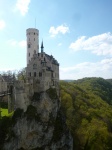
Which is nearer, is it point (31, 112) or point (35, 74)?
point (31, 112)

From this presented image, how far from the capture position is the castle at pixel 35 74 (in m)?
50.9

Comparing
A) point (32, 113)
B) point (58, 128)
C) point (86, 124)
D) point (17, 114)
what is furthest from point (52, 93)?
point (86, 124)

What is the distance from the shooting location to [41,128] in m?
54.2

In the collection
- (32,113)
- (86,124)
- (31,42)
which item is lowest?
(86,124)

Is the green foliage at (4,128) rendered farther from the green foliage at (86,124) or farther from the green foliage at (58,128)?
the green foliage at (86,124)

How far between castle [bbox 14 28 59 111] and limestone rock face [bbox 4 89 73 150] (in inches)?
68.3

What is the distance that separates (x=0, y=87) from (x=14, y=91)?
1821cm

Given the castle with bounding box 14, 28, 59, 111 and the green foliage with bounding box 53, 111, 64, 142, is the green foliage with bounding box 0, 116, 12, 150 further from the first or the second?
the green foliage with bounding box 53, 111, 64, 142

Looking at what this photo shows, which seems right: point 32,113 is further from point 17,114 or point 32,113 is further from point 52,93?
point 52,93

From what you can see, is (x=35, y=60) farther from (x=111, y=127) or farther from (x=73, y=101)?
(x=111, y=127)

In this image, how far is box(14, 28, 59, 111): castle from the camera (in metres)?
50.9

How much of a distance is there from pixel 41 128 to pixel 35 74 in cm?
1219

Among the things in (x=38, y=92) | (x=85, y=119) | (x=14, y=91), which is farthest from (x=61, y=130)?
(x=85, y=119)

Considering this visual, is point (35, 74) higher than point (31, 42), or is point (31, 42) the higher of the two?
point (31, 42)
